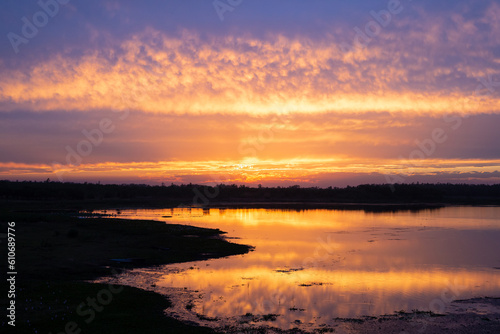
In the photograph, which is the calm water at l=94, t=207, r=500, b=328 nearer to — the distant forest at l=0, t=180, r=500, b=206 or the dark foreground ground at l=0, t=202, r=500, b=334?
the dark foreground ground at l=0, t=202, r=500, b=334

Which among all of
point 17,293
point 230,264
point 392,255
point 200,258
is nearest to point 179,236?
point 200,258

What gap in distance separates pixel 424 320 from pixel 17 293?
1656 cm

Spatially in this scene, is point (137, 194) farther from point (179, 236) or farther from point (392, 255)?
point (392, 255)

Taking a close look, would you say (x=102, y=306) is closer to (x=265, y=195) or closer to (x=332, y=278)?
(x=332, y=278)

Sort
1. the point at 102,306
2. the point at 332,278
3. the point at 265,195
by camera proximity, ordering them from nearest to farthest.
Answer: the point at 102,306
the point at 332,278
the point at 265,195

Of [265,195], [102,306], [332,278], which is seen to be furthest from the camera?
[265,195]

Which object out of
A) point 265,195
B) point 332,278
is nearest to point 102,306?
point 332,278

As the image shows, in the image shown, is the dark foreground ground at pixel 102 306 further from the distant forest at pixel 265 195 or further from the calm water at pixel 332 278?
the distant forest at pixel 265 195

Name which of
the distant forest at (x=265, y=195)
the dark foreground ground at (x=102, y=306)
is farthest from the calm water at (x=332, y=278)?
the distant forest at (x=265, y=195)

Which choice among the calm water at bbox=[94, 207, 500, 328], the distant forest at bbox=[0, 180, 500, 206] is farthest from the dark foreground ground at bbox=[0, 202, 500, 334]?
the distant forest at bbox=[0, 180, 500, 206]

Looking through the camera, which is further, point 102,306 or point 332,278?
point 332,278

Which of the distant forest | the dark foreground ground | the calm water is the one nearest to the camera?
the dark foreground ground

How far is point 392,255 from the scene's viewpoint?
→ 108 ft

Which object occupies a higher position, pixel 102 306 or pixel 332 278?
pixel 102 306
